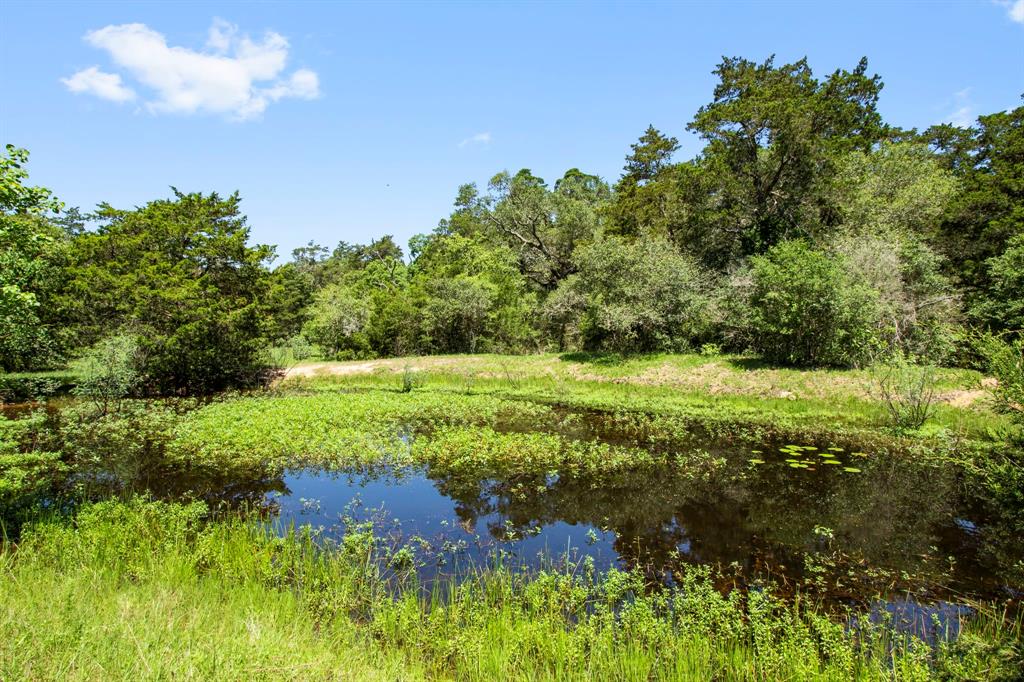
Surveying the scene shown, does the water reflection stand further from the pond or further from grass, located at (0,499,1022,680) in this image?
grass, located at (0,499,1022,680)

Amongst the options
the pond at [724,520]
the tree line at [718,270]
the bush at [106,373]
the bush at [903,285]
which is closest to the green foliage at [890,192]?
the tree line at [718,270]

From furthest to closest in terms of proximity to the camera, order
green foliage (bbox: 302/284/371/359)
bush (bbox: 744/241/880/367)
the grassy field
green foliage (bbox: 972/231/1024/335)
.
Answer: green foliage (bbox: 302/284/371/359)
bush (bbox: 744/241/880/367)
green foliage (bbox: 972/231/1024/335)
the grassy field

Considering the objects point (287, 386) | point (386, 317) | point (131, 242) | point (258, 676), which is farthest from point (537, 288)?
point (258, 676)

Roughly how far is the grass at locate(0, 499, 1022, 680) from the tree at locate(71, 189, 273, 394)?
2235 cm

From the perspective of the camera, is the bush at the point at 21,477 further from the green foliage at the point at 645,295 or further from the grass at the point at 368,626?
the green foliage at the point at 645,295

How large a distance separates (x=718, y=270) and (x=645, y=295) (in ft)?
27.5

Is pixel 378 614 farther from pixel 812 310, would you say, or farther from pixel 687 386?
pixel 812 310

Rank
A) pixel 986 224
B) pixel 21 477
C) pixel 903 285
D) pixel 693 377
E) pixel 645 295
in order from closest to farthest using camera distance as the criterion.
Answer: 1. pixel 21 477
2. pixel 903 285
3. pixel 693 377
4. pixel 986 224
5. pixel 645 295

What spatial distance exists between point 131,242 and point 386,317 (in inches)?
719

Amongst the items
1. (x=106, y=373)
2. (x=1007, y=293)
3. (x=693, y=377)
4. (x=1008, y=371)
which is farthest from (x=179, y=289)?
(x=1007, y=293)

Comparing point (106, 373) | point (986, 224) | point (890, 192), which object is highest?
point (890, 192)

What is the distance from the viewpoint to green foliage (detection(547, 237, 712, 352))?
3012 cm

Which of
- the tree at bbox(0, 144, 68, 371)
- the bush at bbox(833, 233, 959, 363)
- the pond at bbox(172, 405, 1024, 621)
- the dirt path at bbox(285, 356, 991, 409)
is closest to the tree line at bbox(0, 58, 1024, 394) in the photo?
the bush at bbox(833, 233, 959, 363)

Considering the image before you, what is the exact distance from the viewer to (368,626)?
5.87 meters
